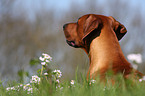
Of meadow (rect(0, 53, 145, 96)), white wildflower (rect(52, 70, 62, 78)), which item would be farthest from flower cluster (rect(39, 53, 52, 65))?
white wildflower (rect(52, 70, 62, 78))

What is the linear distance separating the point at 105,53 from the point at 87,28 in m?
0.59

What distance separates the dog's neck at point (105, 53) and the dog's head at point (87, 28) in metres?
0.14

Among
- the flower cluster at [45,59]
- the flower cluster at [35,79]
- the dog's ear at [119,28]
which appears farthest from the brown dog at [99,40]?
the flower cluster at [35,79]

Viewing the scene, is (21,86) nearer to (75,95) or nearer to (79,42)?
(75,95)

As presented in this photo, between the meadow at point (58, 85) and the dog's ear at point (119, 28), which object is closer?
the meadow at point (58, 85)

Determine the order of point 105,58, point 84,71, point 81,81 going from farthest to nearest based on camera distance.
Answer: point 105,58 → point 81,81 → point 84,71

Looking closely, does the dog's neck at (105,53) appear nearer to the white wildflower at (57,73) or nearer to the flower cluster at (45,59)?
the white wildflower at (57,73)

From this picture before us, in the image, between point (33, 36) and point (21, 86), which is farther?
point (33, 36)

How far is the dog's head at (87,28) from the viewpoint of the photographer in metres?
3.95

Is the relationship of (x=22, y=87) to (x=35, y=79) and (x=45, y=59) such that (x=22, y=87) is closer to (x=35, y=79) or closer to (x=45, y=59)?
(x=35, y=79)

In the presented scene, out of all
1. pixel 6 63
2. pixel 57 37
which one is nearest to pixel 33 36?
pixel 57 37

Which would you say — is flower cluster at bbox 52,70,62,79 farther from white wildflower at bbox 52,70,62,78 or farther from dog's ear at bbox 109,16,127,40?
dog's ear at bbox 109,16,127,40

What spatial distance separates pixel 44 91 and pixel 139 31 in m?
17.3

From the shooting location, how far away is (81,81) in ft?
8.99
